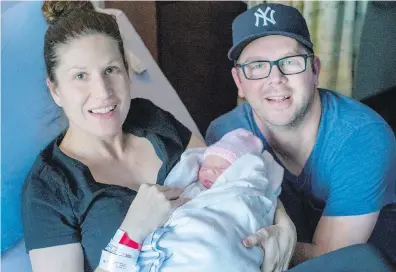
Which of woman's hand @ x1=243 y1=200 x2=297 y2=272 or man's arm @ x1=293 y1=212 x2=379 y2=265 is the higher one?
woman's hand @ x1=243 y1=200 x2=297 y2=272

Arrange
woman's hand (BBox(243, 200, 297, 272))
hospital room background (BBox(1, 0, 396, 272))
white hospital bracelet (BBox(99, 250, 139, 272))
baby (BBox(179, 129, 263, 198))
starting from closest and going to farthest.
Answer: white hospital bracelet (BBox(99, 250, 139, 272)) → woman's hand (BBox(243, 200, 297, 272)) → baby (BBox(179, 129, 263, 198)) → hospital room background (BBox(1, 0, 396, 272))

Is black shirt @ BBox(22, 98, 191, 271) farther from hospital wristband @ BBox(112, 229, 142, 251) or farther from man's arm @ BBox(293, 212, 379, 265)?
man's arm @ BBox(293, 212, 379, 265)

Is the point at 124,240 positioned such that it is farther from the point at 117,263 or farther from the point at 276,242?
the point at 276,242

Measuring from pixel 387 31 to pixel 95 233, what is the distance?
1.33 m

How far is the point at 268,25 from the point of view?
141cm

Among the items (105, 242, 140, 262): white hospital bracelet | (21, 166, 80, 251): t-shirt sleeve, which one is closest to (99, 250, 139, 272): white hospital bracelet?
(105, 242, 140, 262): white hospital bracelet

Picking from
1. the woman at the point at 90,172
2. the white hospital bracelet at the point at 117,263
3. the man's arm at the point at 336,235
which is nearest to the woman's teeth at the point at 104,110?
the woman at the point at 90,172

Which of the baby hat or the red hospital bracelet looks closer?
the red hospital bracelet

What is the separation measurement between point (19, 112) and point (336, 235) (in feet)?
2.84

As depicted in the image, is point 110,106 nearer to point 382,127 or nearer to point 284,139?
point 284,139

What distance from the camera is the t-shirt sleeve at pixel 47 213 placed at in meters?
1.09

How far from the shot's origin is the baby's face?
1224 millimetres

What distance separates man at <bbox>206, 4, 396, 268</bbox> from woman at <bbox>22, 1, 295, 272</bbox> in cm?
21

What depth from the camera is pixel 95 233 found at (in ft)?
3.67
